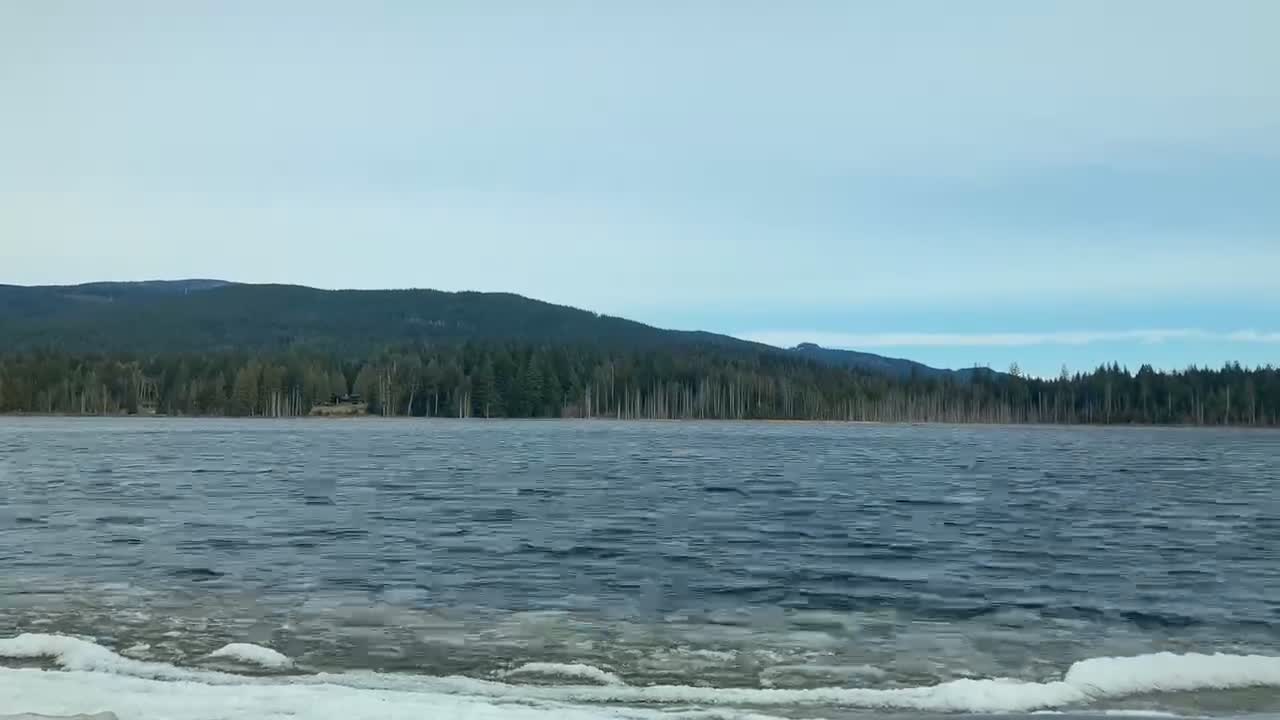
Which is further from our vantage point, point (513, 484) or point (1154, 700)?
point (513, 484)

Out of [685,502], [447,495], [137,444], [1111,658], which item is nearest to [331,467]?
[447,495]

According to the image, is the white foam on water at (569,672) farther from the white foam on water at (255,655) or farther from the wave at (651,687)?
the white foam on water at (255,655)

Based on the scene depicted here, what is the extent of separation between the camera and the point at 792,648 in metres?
19.5

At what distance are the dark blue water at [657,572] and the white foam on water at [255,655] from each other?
0.41 metres

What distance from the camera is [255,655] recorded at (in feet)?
58.2

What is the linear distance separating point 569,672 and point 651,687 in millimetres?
1490

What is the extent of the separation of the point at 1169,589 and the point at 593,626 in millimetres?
13492

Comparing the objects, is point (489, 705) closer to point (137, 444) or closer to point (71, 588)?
point (71, 588)

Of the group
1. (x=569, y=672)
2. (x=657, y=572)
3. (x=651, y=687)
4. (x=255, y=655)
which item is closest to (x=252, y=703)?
(x=255, y=655)

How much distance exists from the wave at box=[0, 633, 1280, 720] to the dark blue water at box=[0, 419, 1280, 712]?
2.33 ft

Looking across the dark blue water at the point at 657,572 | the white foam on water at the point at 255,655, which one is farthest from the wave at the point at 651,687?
the white foam on water at the point at 255,655

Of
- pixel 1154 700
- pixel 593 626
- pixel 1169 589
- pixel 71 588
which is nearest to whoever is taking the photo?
pixel 1154 700

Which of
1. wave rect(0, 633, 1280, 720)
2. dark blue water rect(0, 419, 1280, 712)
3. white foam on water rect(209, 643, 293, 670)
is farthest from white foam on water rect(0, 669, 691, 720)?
dark blue water rect(0, 419, 1280, 712)

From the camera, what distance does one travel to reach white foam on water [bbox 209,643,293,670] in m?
17.4
